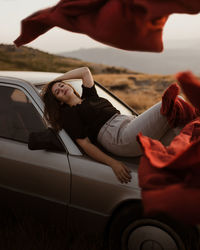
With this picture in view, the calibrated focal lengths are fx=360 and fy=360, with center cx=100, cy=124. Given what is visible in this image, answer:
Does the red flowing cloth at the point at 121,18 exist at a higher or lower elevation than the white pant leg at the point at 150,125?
higher

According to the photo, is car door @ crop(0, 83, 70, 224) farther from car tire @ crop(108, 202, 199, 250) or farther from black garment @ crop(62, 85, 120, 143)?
car tire @ crop(108, 202, 199, 250)

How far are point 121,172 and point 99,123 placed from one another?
2.33 ft

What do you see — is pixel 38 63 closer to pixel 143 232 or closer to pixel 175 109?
pixel 175 109

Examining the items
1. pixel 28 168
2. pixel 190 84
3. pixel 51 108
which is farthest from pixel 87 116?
pixel 190 84

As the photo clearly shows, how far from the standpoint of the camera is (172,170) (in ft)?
6.01

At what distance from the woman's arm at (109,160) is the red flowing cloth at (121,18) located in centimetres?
118

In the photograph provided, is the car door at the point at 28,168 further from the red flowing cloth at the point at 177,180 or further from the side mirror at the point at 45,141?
the red flowing cloth at the point at 177,180

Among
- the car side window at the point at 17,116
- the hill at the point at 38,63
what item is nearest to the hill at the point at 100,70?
the hill at the point at 38,63

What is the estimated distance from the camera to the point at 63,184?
2973 millimetres

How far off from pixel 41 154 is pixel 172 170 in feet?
5.09

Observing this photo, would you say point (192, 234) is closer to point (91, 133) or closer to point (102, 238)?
point (102, 238)

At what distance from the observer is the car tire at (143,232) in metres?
2.57

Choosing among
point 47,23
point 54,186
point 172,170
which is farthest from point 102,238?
point 47,23

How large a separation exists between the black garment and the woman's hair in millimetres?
57
